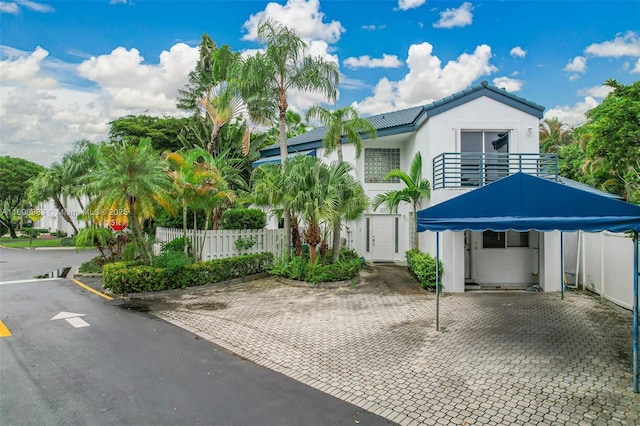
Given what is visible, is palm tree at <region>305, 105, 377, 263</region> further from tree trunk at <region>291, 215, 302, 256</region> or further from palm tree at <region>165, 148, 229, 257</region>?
palm tree at <region>165, 148, 229, 257</region>

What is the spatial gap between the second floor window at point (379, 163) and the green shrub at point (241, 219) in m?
5.17

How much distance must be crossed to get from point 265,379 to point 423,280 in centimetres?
723

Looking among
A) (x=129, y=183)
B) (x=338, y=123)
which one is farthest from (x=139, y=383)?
(x=338, y=123)

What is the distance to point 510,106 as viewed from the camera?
12.8m

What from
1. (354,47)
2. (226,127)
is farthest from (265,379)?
(226,127)

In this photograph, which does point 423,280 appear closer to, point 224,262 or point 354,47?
point 224,262

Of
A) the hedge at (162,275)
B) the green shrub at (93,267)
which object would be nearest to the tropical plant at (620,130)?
the hedge at (162,275)

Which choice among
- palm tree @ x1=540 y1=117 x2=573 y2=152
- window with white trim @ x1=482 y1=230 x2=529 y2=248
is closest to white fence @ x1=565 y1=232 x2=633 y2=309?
window with white trim @ x1=482 y1=230 x2=529 y2=248

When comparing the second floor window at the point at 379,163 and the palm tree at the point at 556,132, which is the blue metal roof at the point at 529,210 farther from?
the palm tree at the point at 556,132

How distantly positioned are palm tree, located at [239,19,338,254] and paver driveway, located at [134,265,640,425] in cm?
482

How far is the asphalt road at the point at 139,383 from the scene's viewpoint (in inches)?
173

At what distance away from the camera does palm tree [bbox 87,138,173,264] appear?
34.9ft

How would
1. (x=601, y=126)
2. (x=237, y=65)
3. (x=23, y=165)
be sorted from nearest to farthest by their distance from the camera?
(x=601, y=126)
(x=237, y=65)
(x=23, y=165)

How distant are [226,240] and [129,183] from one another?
407 cm
